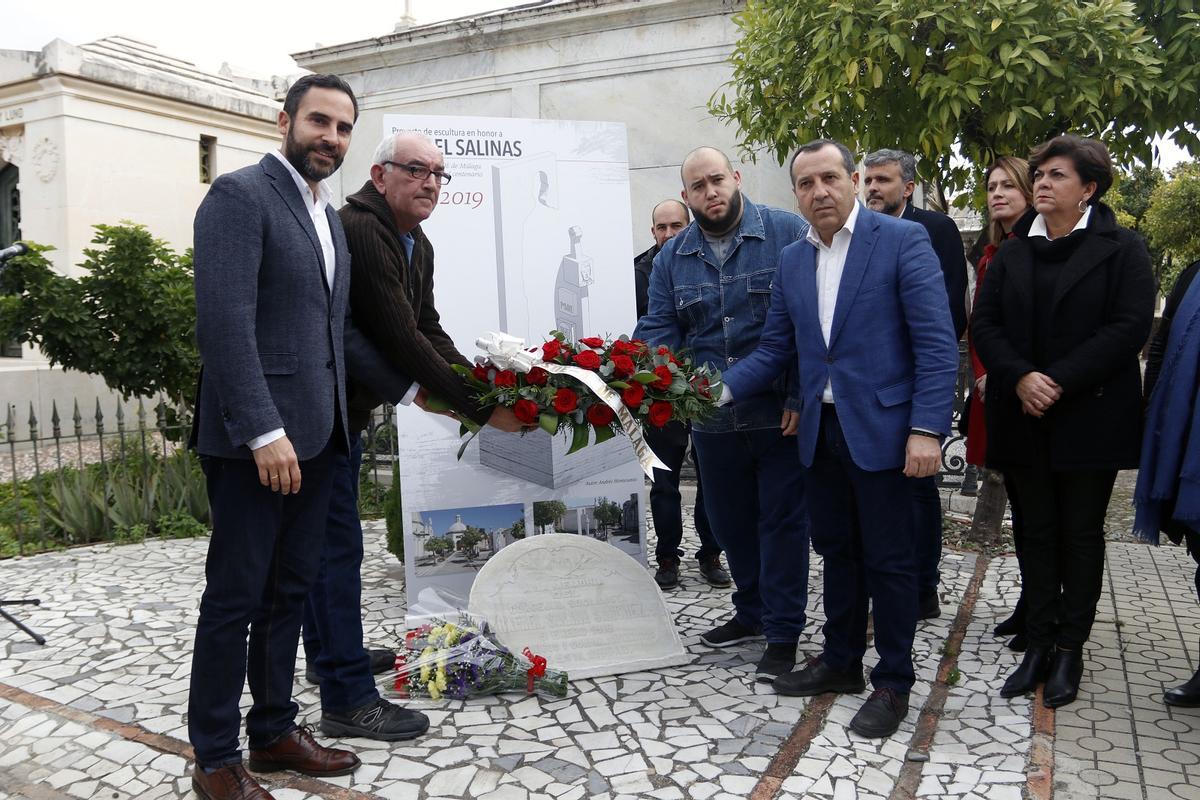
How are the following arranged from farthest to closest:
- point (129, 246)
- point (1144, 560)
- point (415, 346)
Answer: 1. point (129, 246)
2. point (1144, 560)
3. point (415, 346)

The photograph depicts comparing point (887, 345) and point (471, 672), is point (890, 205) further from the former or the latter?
point (471, 672)

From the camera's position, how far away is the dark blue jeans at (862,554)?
341 cm

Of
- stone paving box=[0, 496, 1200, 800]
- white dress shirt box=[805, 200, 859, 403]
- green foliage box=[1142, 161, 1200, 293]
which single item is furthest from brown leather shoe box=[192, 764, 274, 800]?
green foliage box=[1142, 161, 1200, 293]

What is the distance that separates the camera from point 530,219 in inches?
189

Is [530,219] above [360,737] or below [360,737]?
above

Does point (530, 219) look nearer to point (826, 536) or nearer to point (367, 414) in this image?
point (367, 414)

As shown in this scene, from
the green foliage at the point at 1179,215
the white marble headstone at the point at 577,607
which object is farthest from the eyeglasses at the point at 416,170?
the green foliage at the point at 1179,215

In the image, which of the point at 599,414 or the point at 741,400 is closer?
the point at 599,414

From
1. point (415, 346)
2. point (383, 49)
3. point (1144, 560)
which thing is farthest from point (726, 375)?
point (383, 49)

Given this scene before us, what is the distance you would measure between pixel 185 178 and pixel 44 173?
2.28 metres

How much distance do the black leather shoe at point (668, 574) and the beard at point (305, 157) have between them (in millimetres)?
3302

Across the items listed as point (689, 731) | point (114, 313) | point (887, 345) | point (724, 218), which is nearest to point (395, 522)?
point (689, 731)

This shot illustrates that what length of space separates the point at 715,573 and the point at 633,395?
2.23 meters

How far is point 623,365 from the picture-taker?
3.60 meters
